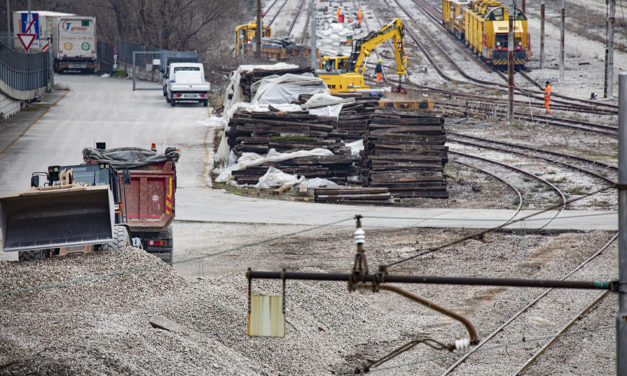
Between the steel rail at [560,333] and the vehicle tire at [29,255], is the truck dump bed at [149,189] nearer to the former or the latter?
the vehicle tire at [29,255]

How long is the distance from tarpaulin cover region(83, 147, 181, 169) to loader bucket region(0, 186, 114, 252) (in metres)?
2.43

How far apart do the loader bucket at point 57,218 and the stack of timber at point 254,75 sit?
24648 mm

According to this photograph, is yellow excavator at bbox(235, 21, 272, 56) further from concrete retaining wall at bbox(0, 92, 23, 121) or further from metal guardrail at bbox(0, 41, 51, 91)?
concrete retaining wall at bbox(0, 92, 23, 121)

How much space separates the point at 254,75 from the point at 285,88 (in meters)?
3.62

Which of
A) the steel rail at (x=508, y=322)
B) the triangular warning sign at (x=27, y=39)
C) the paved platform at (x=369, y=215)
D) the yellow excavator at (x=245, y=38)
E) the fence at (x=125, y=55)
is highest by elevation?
the yellow excavator at (x=245, y=38)

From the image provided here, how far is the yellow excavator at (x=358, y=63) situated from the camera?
45.8 m

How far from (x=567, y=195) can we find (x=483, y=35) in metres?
35.6

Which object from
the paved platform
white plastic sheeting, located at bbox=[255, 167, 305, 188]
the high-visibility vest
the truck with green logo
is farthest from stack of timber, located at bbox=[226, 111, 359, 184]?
the truck with green logo

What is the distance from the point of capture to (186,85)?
46625 mm

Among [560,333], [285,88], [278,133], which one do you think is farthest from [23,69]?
[560,333]

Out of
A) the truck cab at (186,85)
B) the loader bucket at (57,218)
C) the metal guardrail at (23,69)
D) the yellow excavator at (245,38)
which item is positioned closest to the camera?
the loader bucket at (57,218)

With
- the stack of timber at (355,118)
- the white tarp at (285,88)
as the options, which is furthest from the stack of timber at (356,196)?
the white tarp at (285,88)

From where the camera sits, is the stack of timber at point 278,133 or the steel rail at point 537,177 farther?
the stack of timber at point 278,133

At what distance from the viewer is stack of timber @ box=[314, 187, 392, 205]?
2695cm
